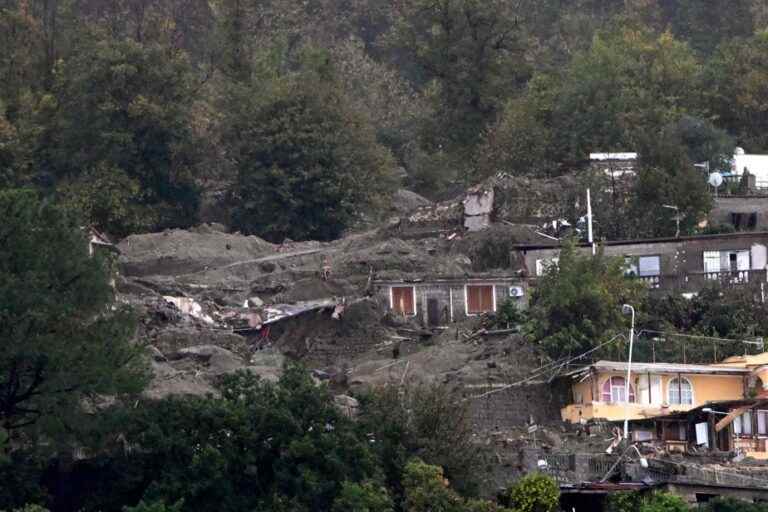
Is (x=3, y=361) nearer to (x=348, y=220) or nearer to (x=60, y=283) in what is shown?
(x=60, y=283)

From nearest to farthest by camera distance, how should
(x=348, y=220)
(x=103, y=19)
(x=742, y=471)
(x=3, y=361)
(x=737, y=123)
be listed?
(x=3, y=361)
(x=742, y=471)
(x=348, y=220)
(x=737, y=123)
(x=103, y=19)

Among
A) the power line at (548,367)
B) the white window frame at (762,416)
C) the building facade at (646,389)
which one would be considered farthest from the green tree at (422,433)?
the white window frame at (762,416)

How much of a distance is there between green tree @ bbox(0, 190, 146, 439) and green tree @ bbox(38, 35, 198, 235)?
58.5ft

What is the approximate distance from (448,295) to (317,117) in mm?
11859

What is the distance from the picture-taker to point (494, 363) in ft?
168

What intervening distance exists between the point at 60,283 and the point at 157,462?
364cm

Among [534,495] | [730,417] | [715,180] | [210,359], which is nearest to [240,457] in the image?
[534,495]

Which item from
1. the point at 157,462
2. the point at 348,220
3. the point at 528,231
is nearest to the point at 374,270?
the point at 528,231

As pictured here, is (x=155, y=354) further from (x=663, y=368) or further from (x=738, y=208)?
(x=738, y=208)

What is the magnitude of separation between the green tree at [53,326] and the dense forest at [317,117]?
1597 centimetres

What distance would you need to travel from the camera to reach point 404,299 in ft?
183

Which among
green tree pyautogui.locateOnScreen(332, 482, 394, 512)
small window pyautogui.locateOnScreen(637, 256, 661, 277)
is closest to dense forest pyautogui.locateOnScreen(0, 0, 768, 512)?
green tree pyautogui.locateOnScreen(332, 482, 394, 512)

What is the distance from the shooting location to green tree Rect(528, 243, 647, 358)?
5134cm

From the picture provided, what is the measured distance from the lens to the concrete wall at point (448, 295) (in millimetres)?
55406
